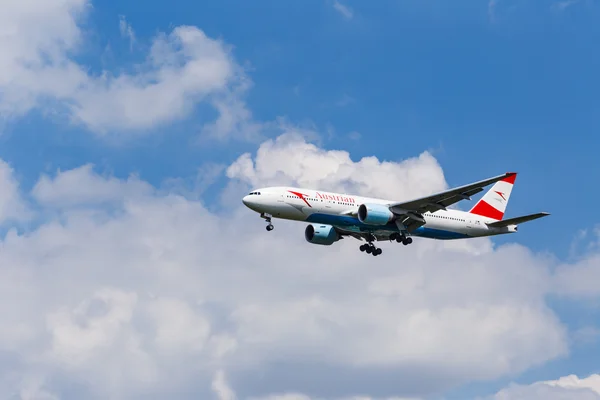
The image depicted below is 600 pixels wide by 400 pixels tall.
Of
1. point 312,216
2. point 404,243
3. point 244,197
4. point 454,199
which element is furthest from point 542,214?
point 244,197

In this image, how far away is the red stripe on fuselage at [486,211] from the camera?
86812 mm

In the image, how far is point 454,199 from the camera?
75.6 m

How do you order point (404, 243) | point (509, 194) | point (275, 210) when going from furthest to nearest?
1. point (509, 194)
2. point (404, 243)
3. point (275, 210)

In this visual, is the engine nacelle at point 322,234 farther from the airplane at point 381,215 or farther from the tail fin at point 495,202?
the tail fin at point 495,202

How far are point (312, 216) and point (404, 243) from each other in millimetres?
10453

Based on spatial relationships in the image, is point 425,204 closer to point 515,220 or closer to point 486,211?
point 515,220

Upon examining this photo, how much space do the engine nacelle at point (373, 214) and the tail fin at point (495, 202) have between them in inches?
557

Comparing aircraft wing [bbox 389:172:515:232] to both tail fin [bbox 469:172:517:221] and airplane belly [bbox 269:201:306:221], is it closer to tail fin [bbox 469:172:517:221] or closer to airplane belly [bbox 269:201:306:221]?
airplane belly [bbox 269:201:306:221]

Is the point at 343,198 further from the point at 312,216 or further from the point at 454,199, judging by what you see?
the point at 454,199

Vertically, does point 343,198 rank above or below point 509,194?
below

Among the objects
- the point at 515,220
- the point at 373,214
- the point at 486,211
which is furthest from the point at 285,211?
the point at 486,211

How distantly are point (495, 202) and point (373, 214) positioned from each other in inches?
759

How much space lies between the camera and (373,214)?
74938 millimetres

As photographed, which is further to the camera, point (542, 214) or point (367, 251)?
point (367, 251)
